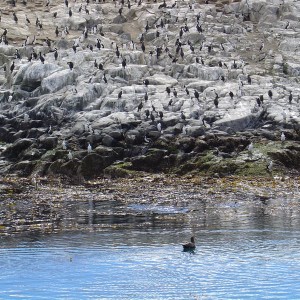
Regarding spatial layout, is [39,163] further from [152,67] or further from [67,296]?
[67,296]

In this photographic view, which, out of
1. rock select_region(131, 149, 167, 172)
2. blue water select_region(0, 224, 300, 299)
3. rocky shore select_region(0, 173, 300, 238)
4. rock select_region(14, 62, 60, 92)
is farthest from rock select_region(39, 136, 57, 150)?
blue water select_region(0, 224, 300, 299)

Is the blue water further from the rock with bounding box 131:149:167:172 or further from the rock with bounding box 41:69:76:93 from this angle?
the rock with bounding box 41:69:76:93

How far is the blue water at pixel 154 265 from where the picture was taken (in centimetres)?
2598

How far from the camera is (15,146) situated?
6794cm

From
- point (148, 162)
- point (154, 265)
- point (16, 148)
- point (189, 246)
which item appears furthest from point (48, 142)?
point (154, 265)

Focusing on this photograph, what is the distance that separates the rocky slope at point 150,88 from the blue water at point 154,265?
24598mm

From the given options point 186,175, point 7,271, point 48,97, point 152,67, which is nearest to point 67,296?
point 7,271

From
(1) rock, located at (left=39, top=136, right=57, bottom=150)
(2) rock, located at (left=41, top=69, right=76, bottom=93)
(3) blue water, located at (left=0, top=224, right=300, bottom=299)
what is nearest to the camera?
(3) blue water, located at (left=0, top=224, right=300, bottom=299)

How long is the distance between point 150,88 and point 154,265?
152 feet

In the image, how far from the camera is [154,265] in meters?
30.0

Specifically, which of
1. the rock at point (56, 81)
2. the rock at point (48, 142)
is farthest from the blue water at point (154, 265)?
the rock at point (56, 81)

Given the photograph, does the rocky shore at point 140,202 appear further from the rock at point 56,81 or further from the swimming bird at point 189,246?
the rock at point 56,81

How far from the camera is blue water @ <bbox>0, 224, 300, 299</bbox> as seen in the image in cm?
2598

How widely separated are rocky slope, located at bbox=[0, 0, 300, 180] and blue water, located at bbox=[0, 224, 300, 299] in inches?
968
